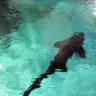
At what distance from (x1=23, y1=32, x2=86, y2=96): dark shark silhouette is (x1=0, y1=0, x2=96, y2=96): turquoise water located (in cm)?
9

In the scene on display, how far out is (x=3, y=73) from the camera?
4.98 metres

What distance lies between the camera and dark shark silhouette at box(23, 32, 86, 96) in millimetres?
4818

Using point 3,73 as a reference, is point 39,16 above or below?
above

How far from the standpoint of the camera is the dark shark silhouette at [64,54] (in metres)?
4.82

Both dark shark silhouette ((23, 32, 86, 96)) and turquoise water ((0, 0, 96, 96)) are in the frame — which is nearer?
turquoise water ((0, 0, 96, 96))

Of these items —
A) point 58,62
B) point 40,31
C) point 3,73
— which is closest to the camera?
point 3,73

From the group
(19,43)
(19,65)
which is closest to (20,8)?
(19,43)

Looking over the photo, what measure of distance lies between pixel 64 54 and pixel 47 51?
0.38 metres

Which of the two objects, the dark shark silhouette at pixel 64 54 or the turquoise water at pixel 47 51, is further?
the dark shark silhouette at pixel 64 54

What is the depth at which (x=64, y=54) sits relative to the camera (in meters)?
5.55

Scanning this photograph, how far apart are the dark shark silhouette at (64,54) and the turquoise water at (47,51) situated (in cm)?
9

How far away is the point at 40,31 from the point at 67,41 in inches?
30.9

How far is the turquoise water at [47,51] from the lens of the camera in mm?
4672

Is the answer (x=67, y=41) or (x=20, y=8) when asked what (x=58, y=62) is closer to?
(x=67, y=41)
